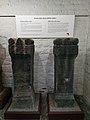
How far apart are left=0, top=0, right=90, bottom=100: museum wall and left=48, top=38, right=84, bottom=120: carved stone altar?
1.23 ft

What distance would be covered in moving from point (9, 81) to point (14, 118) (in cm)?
66

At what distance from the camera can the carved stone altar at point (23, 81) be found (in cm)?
154

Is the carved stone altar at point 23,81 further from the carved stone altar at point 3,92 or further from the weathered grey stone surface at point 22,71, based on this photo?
the carved stone altar at point 3,92

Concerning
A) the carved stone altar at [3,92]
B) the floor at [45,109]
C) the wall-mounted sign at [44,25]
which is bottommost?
the floor at [45,109]

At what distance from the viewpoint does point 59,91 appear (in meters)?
1.71

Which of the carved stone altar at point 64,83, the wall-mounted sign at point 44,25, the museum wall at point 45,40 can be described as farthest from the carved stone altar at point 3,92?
the carved stone altar at point 64,83

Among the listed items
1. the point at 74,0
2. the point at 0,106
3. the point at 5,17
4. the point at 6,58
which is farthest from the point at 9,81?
the point at 74,0

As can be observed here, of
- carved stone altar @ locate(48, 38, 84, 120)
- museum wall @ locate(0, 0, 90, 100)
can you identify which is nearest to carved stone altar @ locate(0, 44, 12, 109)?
museum wall @ locate(0, 0, 90, 100)

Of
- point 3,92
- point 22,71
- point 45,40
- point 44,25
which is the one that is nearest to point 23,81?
point 22,71

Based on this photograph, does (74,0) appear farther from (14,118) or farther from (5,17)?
(14,118)

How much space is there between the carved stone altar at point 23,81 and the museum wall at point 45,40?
1.26 feet

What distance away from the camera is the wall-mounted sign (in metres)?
1.91

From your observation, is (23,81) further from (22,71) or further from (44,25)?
(44,25)

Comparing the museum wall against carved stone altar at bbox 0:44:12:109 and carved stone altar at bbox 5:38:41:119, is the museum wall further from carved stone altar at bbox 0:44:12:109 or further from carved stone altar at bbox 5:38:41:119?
carved stone altar at bbox 5:38:41:119
